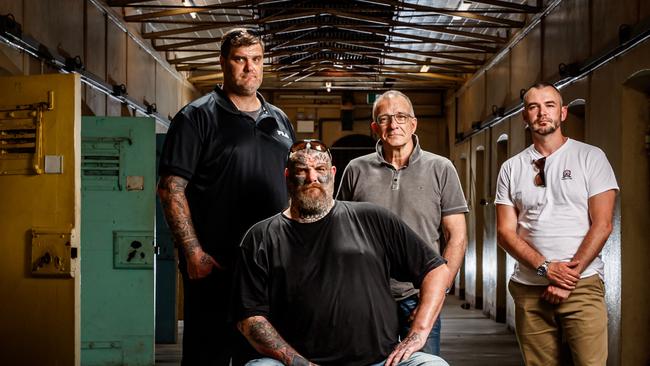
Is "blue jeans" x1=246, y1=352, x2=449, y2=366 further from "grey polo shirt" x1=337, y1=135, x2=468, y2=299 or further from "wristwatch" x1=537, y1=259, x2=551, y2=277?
"wristwatch" x1=537, y1=259, x2=551, y2=277

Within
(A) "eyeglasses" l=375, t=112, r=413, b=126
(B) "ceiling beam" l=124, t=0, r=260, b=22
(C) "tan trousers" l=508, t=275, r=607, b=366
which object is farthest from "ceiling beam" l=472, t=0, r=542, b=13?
(A) "eyeglasses" l=375, t=112, r=413, b=126

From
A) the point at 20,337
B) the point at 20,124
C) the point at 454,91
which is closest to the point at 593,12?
the point at 20,124

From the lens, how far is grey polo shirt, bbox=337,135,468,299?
3289mm

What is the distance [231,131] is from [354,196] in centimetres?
57

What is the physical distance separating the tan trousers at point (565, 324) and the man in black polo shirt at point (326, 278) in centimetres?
80

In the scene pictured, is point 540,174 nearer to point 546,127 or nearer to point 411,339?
point 546,127

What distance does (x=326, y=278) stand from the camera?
2.86 metres

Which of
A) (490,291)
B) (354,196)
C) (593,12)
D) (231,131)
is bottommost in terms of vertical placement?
(490,291)

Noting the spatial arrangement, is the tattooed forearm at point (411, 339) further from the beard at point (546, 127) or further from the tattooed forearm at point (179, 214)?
the beard at point (546, 127)

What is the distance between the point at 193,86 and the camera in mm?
13344

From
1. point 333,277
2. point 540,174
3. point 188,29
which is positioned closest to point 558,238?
point 540,174

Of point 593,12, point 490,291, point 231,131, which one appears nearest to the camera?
point 231,131

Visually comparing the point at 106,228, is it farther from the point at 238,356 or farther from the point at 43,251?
the point at 238,356

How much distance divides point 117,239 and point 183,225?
3.63 m
